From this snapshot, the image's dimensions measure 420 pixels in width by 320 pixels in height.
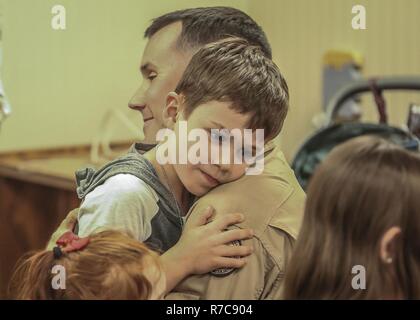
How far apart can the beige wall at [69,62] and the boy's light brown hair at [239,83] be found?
0.06 meters

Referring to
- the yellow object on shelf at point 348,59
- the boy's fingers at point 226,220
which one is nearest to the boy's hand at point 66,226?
the boy's fingers at point 226,220

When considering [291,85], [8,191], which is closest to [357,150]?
[291,85]

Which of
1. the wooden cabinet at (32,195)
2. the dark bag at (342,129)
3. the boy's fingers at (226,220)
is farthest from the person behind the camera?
the dark bag at (342,129)

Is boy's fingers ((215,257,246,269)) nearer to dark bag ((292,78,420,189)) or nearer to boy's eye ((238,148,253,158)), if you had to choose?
boy's eye ((238,148,253,158))

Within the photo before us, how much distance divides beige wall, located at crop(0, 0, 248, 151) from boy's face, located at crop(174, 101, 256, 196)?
9cm

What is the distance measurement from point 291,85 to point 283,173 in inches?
3.5

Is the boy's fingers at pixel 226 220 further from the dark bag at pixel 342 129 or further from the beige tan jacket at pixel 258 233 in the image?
the dark bag at pixel 342 129

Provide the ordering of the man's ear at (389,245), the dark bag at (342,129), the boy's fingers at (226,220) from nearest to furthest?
the man's ear at (389,245), the boy's fingers at (226,220), the dark bag at (342,129)

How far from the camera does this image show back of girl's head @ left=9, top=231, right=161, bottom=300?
0.60m

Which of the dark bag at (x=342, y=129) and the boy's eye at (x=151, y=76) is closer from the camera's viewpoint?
the boy's eye at (x=151, y=76)

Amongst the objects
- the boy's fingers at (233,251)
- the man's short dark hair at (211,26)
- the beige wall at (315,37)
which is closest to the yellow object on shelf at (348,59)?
the beige wall at (315,37)

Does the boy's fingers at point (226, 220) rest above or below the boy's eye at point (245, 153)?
below

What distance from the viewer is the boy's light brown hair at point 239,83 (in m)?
0.63

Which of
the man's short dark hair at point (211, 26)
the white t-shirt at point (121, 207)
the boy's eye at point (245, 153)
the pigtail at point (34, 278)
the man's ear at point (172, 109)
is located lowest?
the pigtail at point (34, 278)
